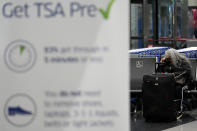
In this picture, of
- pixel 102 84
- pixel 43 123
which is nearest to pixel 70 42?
pixel 102 84

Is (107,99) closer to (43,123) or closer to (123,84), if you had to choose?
(123,84)

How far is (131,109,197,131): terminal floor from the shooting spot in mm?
7297

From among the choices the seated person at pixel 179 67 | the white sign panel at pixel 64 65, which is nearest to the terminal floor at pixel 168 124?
the seated person at pixel 179 67

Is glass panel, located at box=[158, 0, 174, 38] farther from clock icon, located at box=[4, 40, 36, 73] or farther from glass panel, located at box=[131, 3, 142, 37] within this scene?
clock icon, located at box=[4, 40, 36, 73]

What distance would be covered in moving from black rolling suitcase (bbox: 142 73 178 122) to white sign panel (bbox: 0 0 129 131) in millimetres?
6044

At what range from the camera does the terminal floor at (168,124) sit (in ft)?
23.9

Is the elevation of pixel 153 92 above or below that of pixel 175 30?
below

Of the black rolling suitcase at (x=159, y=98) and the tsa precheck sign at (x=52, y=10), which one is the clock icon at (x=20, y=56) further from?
the black rolling suitcase at (x=159, y=98)

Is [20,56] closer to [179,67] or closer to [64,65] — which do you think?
[64,65]

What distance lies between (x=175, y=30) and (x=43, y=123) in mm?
15482

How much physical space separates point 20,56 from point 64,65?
Answer: 204mm

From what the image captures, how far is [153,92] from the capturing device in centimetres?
820

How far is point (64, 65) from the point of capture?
2162 millimetres

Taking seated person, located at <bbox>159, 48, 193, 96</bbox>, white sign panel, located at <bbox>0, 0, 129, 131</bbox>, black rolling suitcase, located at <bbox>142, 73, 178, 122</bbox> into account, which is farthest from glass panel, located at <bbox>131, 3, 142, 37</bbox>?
white sign panel, located at <bbox>0, 0, 129, 131</bbox>
